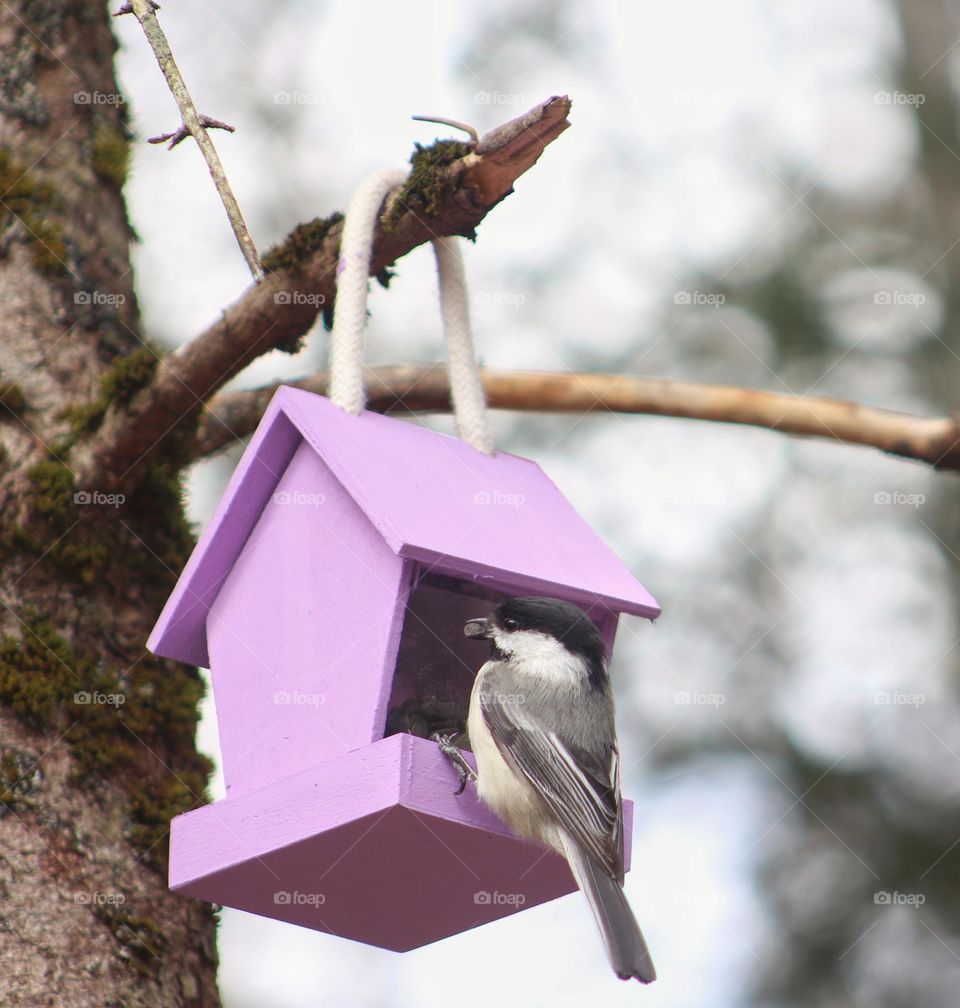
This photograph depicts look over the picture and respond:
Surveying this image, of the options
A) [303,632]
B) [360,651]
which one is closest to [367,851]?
[360,651]

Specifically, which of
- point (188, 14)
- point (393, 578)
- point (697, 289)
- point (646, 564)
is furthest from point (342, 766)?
point (188, 14)

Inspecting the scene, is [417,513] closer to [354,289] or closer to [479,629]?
[479,629]

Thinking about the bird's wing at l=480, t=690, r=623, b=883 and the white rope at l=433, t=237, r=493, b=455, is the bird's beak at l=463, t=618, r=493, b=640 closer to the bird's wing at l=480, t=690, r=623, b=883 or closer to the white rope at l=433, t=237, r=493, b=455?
the bird's wing at l=480, t=690, r=623, b=883

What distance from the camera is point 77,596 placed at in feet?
9.72

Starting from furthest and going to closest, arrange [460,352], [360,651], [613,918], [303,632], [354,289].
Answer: [460,352]
[354,289]
[303,632]
[360,651]
[613,918]

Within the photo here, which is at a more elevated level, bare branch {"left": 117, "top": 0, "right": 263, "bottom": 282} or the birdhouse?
bare branch {"left": 117, "top": 0, "right": 263, "bottom": 282}

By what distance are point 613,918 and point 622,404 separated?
1.54 metres

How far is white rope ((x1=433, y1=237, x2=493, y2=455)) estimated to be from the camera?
2.94 metres

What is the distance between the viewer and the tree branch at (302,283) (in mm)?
2492

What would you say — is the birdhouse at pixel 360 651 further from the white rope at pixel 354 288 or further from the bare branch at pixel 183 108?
the bare branch at pixel 183 108

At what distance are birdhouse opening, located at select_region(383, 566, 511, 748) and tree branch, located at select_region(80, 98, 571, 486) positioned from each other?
66 cm

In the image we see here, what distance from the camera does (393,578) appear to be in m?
2.44

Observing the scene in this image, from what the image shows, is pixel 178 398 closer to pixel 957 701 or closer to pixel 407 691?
pixel 407 691

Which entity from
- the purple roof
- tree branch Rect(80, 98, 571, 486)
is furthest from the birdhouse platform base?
tree branch Rect(80, 98, 571, 486)
